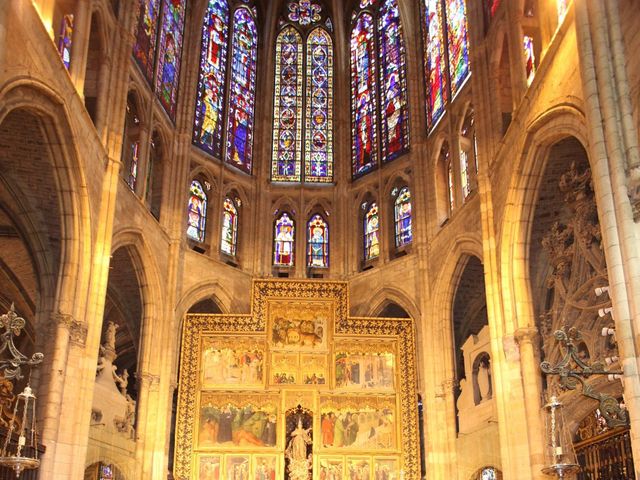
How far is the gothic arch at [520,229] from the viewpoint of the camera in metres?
16.8

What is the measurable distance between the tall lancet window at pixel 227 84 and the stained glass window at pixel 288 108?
0.96 metres

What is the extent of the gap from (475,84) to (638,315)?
11.4 metres

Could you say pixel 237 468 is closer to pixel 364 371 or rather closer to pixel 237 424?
pixel 237 424

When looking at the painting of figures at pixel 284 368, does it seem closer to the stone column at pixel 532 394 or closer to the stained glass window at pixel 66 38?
the stone column at pixel 532 394

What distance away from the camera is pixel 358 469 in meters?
20.7

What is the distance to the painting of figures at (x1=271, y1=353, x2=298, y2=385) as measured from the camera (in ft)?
A: 71.1

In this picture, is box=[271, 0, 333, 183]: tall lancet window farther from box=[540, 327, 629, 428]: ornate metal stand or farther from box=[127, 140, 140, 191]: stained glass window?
box=[540, 327, 629, 428]: ornate metal stand

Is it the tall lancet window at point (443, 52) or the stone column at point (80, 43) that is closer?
the stone column at point (80, 43)

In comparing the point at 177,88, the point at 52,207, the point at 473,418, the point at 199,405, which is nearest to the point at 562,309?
the point at 473,418

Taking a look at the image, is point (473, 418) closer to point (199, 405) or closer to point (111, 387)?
point (199, 405)

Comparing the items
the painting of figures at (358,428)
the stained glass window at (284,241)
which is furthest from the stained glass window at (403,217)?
the painting of figures at (358,428)

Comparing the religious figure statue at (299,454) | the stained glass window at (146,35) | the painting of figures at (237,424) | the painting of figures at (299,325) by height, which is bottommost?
the religious figure statue at (299,454)

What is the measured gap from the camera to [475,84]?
21016mm

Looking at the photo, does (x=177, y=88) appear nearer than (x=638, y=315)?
No
